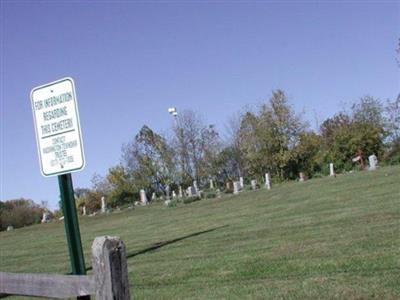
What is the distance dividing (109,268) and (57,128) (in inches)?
56.6

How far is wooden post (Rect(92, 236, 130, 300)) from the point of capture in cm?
354

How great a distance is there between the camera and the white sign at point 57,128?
14.5 feet

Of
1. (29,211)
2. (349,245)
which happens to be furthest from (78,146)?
(29,211)

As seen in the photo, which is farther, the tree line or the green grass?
the tree line

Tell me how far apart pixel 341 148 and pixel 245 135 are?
40.1ft

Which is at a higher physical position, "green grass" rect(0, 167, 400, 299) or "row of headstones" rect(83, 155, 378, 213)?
"row of headstones" rect(83, 155, 378, 213)

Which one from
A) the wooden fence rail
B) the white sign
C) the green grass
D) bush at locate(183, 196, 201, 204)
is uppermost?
the white sign

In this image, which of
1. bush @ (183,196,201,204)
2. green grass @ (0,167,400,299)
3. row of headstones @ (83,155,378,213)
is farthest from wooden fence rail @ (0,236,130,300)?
bush @ (183,196,201,204)

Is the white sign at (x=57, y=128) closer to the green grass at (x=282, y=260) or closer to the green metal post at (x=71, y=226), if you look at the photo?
the green metal post at (x=71, y=226)

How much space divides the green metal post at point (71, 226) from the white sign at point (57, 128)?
0.12 meters

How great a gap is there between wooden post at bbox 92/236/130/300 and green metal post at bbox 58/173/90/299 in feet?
3.28

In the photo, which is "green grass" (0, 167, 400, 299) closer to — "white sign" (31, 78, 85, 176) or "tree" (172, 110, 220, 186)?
"white sign" (31, 78, 85, 176)

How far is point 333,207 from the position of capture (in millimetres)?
18219

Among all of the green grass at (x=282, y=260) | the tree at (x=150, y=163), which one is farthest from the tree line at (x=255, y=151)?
the green grass at (x=282, y=260)
